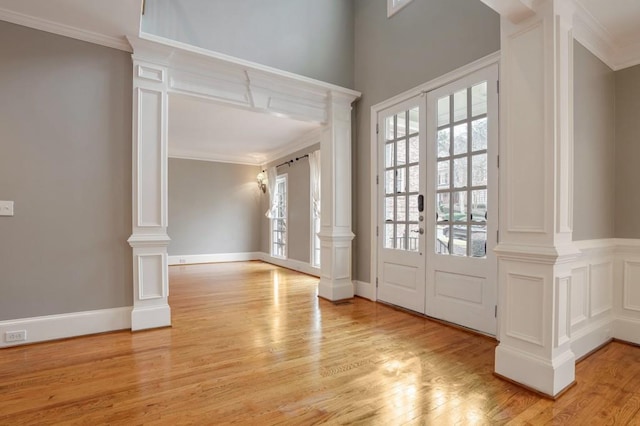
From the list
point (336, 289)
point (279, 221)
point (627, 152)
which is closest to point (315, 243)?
point (279, 221)

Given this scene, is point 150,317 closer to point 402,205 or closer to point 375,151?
point 402,205

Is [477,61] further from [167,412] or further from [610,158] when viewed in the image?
[167,412]

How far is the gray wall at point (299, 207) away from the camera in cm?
655

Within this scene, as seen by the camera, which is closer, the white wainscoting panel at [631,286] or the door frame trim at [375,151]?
the white wainscoting panel at [631,286]

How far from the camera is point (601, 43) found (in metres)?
2.66

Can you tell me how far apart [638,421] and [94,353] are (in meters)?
3.63

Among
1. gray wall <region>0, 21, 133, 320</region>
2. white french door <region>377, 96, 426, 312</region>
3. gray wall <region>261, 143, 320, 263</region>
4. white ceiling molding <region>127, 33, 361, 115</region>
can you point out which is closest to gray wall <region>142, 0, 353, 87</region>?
white ceiling molding <region>127, 33, 361, 115</region>

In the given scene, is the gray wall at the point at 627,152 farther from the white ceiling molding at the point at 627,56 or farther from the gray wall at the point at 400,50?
the gray wall at the point at 400,50

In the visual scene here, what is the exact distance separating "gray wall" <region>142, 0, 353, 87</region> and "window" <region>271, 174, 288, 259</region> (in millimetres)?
3665

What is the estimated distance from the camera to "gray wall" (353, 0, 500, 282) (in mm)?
3027

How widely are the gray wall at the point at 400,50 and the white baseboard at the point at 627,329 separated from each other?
8.17 ft

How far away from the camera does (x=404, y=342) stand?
9.12ft

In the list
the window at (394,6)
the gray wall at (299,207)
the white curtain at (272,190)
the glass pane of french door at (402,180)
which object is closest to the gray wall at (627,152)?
the glass pane of french door at (402,180)

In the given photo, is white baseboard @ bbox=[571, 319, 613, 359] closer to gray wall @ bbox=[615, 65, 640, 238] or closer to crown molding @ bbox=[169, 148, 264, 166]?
gray wall @ bbox=[615, 65, 640, 238]
